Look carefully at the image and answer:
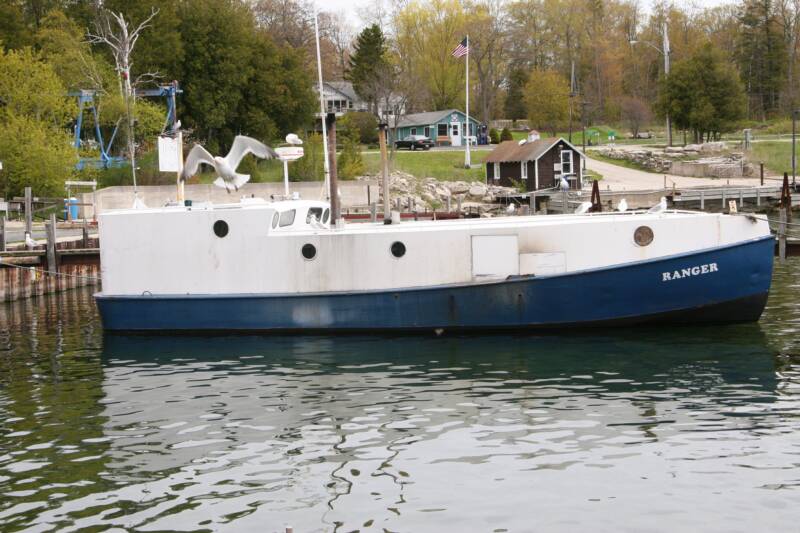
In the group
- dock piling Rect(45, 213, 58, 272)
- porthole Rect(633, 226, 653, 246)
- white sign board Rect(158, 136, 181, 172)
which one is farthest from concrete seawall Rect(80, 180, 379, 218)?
porthole Rect(633, 226, 653, 246)

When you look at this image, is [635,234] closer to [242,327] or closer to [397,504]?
[242,327]

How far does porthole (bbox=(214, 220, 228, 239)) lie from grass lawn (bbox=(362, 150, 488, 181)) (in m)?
42.9

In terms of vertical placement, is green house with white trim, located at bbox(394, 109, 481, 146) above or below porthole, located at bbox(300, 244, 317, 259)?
above

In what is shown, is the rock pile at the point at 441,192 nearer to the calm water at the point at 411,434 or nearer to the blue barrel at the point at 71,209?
the blue barrel at the point at 71,209

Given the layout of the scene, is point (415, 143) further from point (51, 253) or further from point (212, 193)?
point (51, 253)

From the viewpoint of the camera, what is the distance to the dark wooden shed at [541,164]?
6425 centimetres

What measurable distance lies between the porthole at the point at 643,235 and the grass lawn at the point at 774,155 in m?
53.9

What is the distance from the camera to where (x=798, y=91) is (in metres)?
93.0

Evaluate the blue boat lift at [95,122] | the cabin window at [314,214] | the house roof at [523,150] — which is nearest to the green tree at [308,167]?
the blue boat lift at [95,122]

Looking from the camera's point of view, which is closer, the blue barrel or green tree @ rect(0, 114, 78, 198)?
the blue barrel

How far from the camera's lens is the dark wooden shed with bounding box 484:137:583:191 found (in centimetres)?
6425

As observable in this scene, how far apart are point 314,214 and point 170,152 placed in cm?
451

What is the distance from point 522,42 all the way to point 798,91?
Answer: 1161 inches

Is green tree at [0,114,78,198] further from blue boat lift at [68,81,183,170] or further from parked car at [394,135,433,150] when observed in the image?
parked car at [394,135,433,150]
